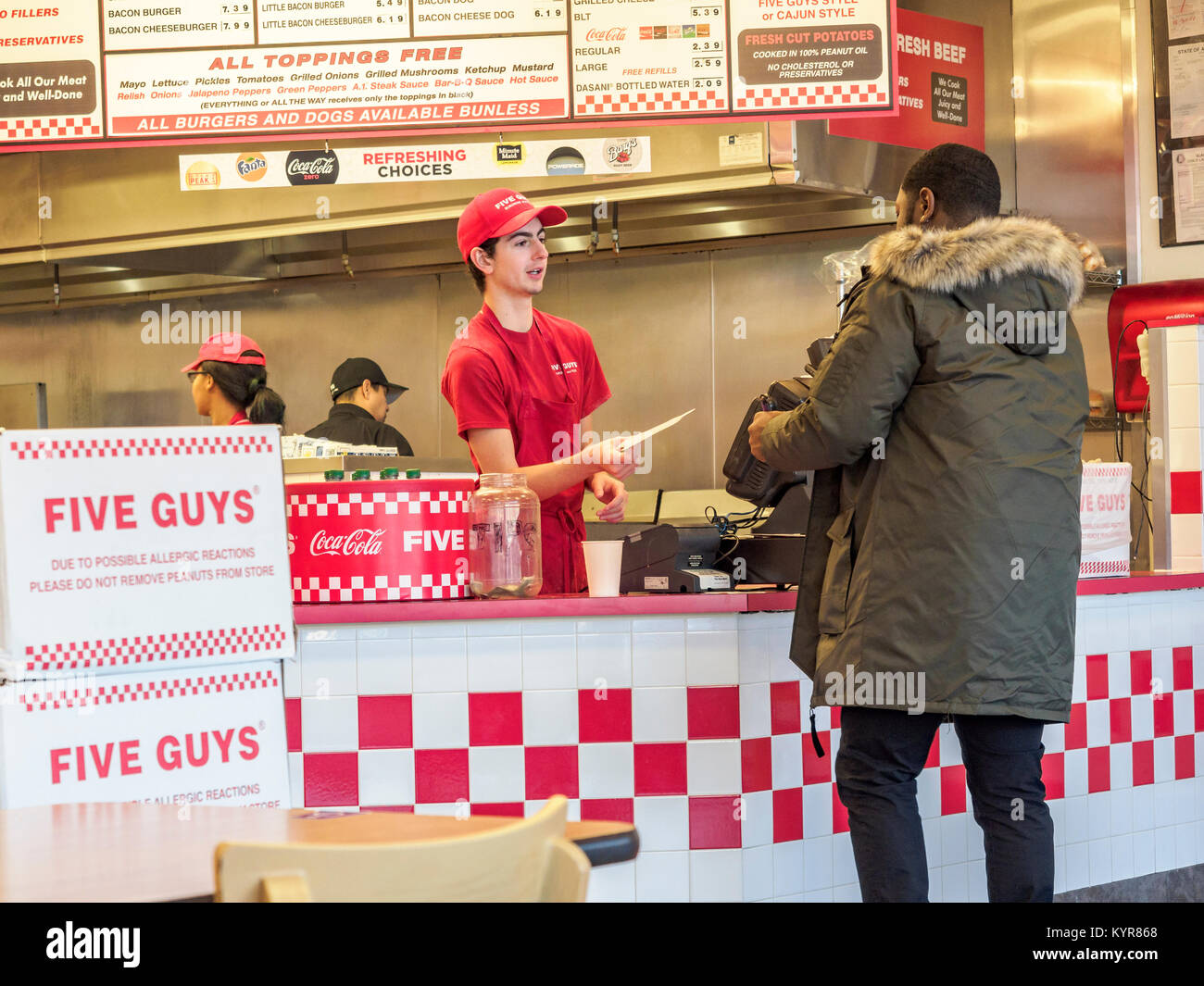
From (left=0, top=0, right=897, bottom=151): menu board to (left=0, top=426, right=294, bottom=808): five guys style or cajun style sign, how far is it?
1730 mm

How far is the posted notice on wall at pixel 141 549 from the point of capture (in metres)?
1.94

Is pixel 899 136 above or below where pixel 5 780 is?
above

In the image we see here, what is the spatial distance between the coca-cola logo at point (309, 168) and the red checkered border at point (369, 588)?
1672 millimetres

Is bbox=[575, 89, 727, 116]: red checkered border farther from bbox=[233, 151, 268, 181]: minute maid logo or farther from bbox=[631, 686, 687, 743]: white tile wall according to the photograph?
bbox=[631, 686, 687, 743]: white tile wall

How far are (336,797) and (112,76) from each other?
2119 millimetres

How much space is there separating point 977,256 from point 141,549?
61.8 inches

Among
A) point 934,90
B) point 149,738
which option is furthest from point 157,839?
point 934,90

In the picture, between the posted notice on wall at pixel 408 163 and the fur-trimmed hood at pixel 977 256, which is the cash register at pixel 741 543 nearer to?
the fur-trimmed hood at pixel 977 256

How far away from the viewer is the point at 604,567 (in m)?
2.87

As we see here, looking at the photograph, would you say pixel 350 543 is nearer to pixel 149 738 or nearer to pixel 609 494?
pixel 609 494
